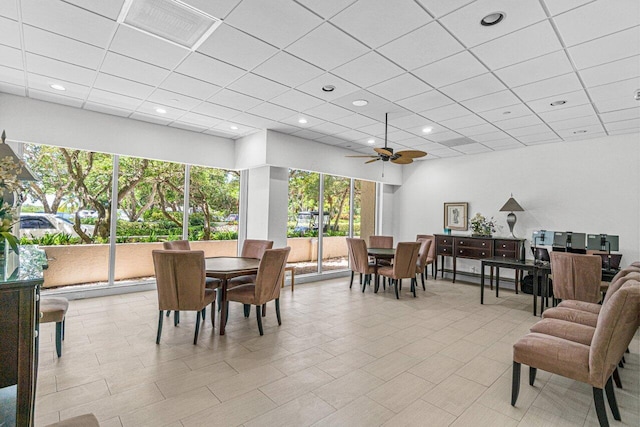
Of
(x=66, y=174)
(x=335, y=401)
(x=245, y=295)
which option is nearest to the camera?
(x=335, y=401)

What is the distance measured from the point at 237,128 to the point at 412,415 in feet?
16.9

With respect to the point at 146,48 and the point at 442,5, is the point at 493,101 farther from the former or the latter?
the point at 146,48

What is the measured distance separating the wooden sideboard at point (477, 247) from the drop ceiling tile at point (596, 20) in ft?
13.7

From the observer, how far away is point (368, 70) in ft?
11.3

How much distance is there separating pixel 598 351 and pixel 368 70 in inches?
120

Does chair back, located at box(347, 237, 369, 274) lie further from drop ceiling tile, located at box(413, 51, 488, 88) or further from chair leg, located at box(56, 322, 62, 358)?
chair leg, located at box(56, 322, 62, 358)

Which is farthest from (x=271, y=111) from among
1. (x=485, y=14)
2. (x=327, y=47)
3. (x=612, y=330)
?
(x=612, y=330)

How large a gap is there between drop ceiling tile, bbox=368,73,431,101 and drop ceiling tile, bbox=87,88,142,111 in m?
3.34

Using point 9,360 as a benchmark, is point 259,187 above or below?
above

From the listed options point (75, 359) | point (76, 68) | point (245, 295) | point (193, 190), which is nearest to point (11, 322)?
point (75, 359)

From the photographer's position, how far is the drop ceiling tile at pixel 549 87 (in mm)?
3545

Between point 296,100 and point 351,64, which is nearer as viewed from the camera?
point 351,64

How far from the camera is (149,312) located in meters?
4.51

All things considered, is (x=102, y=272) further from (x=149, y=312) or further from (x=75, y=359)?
(x=75, y=359)
